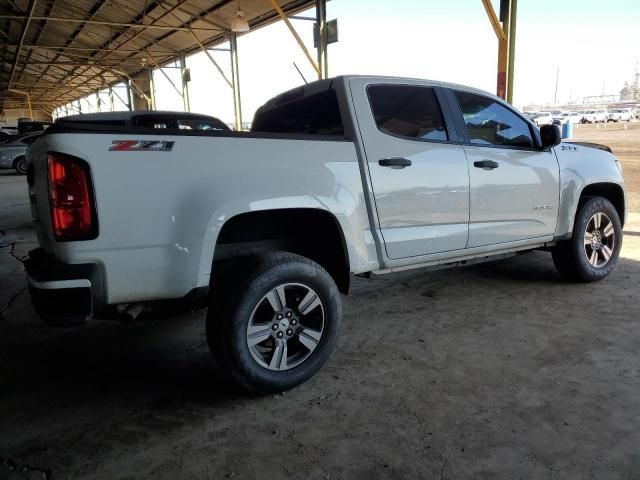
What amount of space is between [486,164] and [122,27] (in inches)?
873

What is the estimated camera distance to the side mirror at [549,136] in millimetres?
3949

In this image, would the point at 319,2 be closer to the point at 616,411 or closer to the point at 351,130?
the point at 351,130

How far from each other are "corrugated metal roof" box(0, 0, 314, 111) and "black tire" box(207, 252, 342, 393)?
1332cm

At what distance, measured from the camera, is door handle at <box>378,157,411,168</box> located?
3087 mm

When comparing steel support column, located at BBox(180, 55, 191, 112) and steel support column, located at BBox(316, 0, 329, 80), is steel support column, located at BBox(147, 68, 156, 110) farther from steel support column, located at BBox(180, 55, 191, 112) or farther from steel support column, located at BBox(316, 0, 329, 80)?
steel support column, located at BBox(316, 0, 329, 80)

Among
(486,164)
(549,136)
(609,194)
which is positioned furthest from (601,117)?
(486,164)

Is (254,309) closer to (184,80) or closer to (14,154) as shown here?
(14,154)

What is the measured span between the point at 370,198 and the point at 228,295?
1082mm

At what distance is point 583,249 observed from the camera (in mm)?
4449

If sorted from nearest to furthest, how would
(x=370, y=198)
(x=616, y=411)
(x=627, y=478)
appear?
(x=627, y=478), (x=616, y=411), (x=370, y=198)

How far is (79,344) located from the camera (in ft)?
11.7

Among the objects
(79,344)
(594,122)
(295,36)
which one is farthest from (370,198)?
(594,122)

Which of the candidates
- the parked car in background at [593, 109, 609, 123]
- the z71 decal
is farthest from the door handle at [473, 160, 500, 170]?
the parked car in background at [593, 109, 609, 123]

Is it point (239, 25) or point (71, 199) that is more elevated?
point (239, 25)
